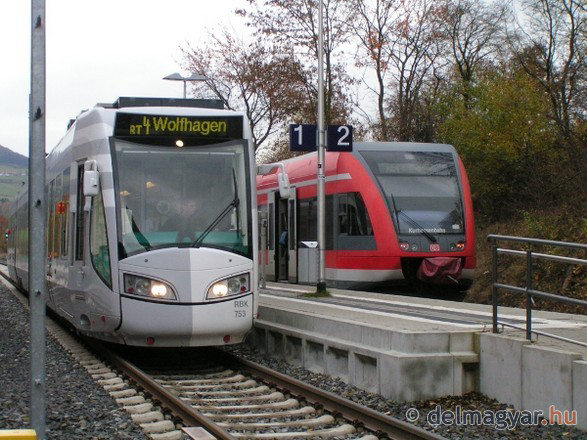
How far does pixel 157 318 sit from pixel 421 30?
3188 cm

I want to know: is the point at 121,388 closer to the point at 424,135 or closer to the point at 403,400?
the point at 403,400

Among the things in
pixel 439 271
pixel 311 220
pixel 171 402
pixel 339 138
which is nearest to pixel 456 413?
pixel 171 402

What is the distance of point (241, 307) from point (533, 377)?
402 centimetres

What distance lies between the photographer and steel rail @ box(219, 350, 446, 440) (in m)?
7.14

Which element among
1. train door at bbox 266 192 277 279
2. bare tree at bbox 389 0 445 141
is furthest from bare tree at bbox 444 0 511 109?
train door at bbox 266 192 277 279

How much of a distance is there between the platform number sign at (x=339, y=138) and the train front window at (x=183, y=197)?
5.75 meters

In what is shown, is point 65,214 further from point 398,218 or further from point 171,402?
point 398,218

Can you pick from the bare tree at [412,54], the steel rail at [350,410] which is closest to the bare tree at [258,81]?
the bare tree at [412,54]

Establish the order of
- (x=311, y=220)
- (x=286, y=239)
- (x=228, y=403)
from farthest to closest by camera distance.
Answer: (x=286, y=239) → (x=311, y=220) → (x=228, y=403)

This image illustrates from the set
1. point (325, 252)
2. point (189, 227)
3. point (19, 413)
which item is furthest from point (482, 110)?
point (19, 413)

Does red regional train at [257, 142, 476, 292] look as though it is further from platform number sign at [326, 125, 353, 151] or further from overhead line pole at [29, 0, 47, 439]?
overhead line pole at [29, 0, 47, 439]

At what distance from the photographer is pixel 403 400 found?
8750 millimetres

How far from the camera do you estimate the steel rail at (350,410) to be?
714 cm

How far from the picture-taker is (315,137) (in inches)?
714
